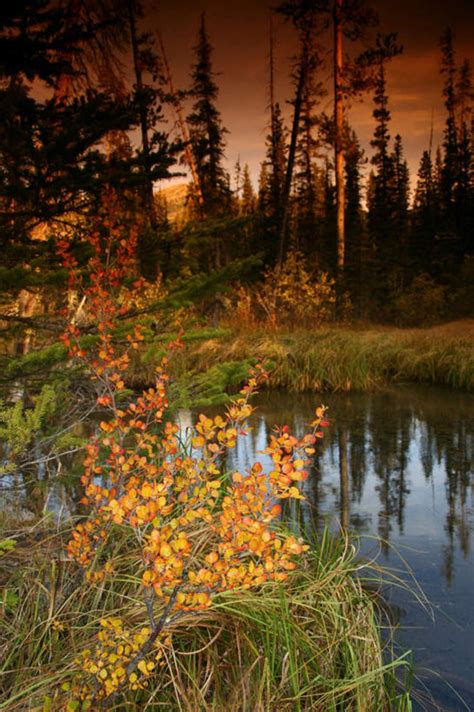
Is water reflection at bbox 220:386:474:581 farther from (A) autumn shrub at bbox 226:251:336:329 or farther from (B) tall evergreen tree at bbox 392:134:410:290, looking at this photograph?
(B) tall evergreen tree at bbox 392:134:410:290

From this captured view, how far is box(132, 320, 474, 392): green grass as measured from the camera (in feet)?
35.1

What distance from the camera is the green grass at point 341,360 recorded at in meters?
10.7

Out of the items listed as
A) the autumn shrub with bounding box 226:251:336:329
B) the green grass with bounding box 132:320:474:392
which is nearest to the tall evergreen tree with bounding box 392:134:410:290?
the autumn shrub with bounding box 226:251:336:329

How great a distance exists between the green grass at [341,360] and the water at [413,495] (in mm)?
468

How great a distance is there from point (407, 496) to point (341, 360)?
5427 millimetres

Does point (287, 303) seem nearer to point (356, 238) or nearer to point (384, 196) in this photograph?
point (356, 238)

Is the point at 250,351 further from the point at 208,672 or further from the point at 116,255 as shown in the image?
the point at 208,672

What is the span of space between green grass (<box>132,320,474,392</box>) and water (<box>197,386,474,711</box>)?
18.4 inches

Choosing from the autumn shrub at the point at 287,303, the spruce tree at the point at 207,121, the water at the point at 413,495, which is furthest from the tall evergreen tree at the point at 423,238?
the water at the point at 413,495

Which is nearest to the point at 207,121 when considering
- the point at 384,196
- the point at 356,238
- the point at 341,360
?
the point at 356,238

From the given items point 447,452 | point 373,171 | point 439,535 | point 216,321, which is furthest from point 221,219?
point 373,171

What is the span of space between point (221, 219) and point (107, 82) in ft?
6.58

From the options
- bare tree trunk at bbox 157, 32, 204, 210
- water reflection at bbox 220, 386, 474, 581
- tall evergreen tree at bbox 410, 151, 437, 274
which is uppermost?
bare tree trunk at bbox 157, 32, 204, 210

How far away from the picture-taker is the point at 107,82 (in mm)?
4832
